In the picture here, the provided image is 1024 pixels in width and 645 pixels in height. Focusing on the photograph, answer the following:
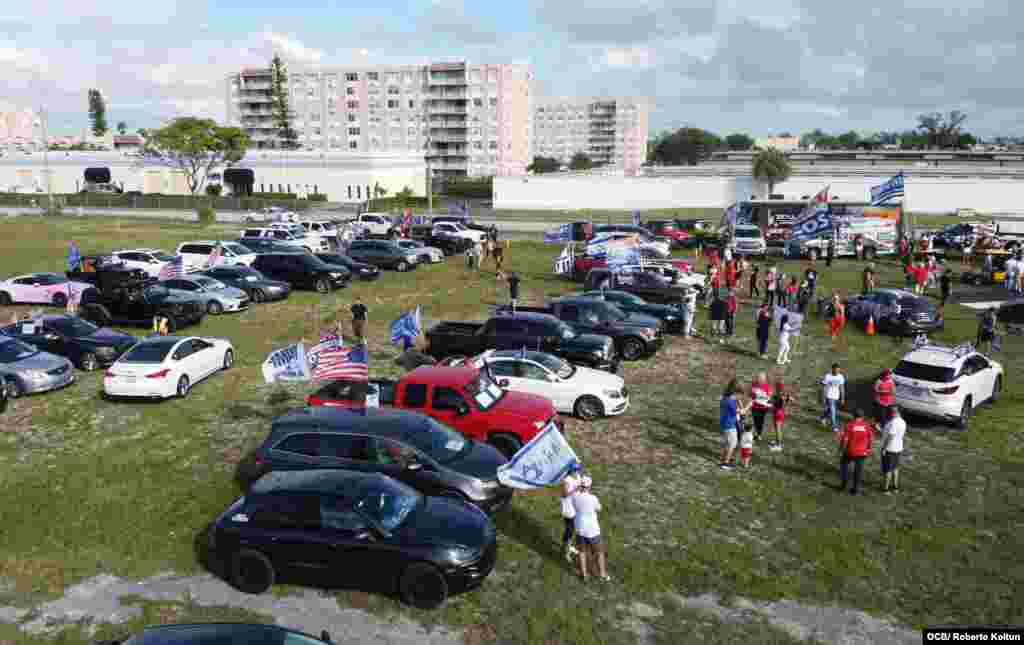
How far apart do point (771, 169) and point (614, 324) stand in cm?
6222

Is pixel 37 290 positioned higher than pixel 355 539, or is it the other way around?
pixel 37 290

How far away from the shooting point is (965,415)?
1653cm

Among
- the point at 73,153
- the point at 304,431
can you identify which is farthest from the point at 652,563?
the point at 73,153

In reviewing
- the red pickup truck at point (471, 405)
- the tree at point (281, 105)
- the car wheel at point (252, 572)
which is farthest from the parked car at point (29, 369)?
the tree at point (281, 105)

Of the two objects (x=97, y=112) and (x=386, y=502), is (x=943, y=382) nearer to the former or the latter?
(x=386, y=502)

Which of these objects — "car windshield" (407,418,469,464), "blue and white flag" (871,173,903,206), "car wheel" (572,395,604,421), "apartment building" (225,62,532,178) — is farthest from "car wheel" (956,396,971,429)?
"apartment building" (225,62,532,178)

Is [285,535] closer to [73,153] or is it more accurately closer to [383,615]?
[383,615]

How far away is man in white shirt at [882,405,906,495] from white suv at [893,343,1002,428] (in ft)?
11.2

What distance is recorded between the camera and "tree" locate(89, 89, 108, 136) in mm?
184375

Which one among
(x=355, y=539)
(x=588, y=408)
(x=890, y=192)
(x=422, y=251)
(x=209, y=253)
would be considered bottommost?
(x=588, y=408)

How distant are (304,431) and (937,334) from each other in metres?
21.6

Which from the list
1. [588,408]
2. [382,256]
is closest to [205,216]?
[382,256]

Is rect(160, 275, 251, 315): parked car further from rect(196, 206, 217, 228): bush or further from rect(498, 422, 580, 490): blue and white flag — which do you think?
rect(196, 206, 217, 228): bush

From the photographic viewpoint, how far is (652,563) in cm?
1076
